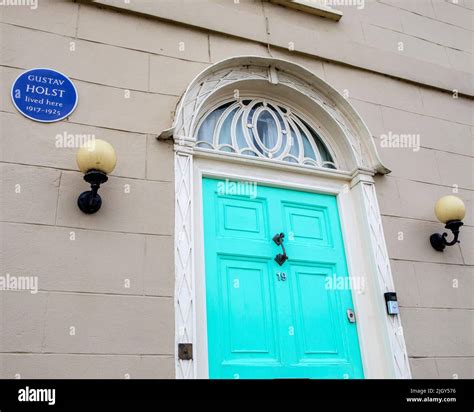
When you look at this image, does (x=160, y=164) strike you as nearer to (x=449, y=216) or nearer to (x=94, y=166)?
(x=94, y=166)

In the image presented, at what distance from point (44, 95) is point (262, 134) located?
1.62 meters

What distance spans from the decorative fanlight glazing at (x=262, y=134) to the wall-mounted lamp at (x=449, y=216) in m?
0.89

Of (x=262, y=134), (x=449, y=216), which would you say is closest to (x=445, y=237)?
(x=449, y=216)

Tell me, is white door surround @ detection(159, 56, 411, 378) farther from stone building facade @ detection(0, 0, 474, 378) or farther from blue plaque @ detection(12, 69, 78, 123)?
blue plaque @ detection(12, 69, 78, 123)

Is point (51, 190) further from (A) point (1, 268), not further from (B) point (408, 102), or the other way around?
(B) point (408, 102)

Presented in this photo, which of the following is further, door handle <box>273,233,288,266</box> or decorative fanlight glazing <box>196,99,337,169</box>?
decorative fanlight glazing <box>196,99,337,169</box>

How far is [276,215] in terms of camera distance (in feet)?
11.7

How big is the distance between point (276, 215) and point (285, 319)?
75 centimetres

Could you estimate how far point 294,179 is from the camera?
12.4 feet

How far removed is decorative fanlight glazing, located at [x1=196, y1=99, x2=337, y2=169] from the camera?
3744mm

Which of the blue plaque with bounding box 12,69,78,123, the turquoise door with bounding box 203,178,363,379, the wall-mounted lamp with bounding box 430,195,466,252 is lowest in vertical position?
the turquoise door with bounding box 203,178,363,379

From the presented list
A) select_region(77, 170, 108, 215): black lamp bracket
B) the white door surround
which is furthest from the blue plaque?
the white door surround

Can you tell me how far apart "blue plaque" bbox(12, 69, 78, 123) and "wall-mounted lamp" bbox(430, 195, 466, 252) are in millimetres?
2794
